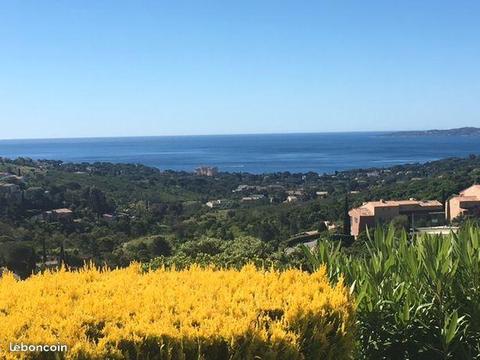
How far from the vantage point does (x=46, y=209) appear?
177 ft

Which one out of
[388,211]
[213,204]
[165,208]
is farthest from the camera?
[213,204]

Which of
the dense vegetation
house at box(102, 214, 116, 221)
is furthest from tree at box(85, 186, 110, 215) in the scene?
house at box(102, 214, 116, 221)

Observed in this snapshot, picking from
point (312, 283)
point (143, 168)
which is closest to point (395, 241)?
point (312, 283)

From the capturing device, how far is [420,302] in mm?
2877

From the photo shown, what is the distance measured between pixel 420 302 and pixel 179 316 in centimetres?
135

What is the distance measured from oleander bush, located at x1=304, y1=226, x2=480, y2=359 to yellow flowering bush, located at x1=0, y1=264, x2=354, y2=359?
0.37m

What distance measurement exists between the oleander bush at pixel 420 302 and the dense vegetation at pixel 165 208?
2103mm

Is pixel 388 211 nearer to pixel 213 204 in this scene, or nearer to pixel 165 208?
pixel 165 208

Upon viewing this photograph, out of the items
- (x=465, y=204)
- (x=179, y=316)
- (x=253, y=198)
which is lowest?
(x=253, y=198)

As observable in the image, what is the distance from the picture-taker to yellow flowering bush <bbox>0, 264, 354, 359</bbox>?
1939 mm

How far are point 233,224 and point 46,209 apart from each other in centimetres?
1873

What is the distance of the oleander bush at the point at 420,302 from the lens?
2.76m

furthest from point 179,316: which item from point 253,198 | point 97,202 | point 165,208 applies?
point 253,198

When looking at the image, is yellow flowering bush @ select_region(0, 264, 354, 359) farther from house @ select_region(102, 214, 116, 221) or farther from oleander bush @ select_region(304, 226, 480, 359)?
house @ select_region(102, 214, 116, 221)
